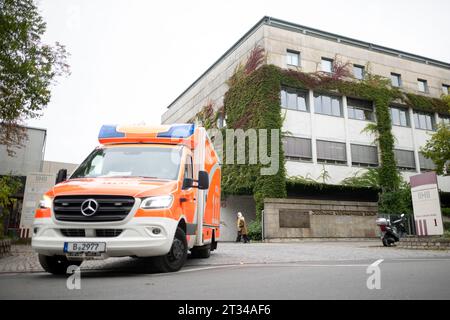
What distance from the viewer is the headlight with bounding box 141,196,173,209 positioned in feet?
19.1

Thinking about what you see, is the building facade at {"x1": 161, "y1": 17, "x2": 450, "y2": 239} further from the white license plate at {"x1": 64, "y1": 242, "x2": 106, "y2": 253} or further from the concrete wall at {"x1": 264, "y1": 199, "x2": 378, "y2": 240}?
the white license plate at {"x1": 64, "y1": 242, "x2": 106, "y2": 253}

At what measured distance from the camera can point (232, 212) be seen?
28.3m

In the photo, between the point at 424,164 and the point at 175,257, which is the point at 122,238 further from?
the point at 424,164

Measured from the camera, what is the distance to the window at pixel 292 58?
26997 millimetres

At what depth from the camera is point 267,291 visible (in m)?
4.38

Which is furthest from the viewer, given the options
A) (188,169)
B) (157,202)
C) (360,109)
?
(360,109)

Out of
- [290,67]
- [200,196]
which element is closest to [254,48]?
[290,67]

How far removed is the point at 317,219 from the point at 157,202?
1918 centimetres

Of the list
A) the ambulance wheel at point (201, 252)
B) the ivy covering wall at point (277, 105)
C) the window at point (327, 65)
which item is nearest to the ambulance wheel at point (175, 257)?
the ambulance wheel at point (201, 252)

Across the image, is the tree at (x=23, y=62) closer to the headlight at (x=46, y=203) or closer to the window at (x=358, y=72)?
the headlight at (x=46, y=203)

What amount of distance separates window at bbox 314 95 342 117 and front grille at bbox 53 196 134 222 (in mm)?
23234

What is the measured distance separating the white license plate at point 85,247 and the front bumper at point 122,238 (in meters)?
0.05

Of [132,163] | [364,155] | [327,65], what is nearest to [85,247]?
[132,163]

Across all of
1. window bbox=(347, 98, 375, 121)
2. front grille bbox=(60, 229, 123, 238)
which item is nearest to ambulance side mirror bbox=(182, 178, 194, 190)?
front grille bbox=(60, 229, 123, 238)
